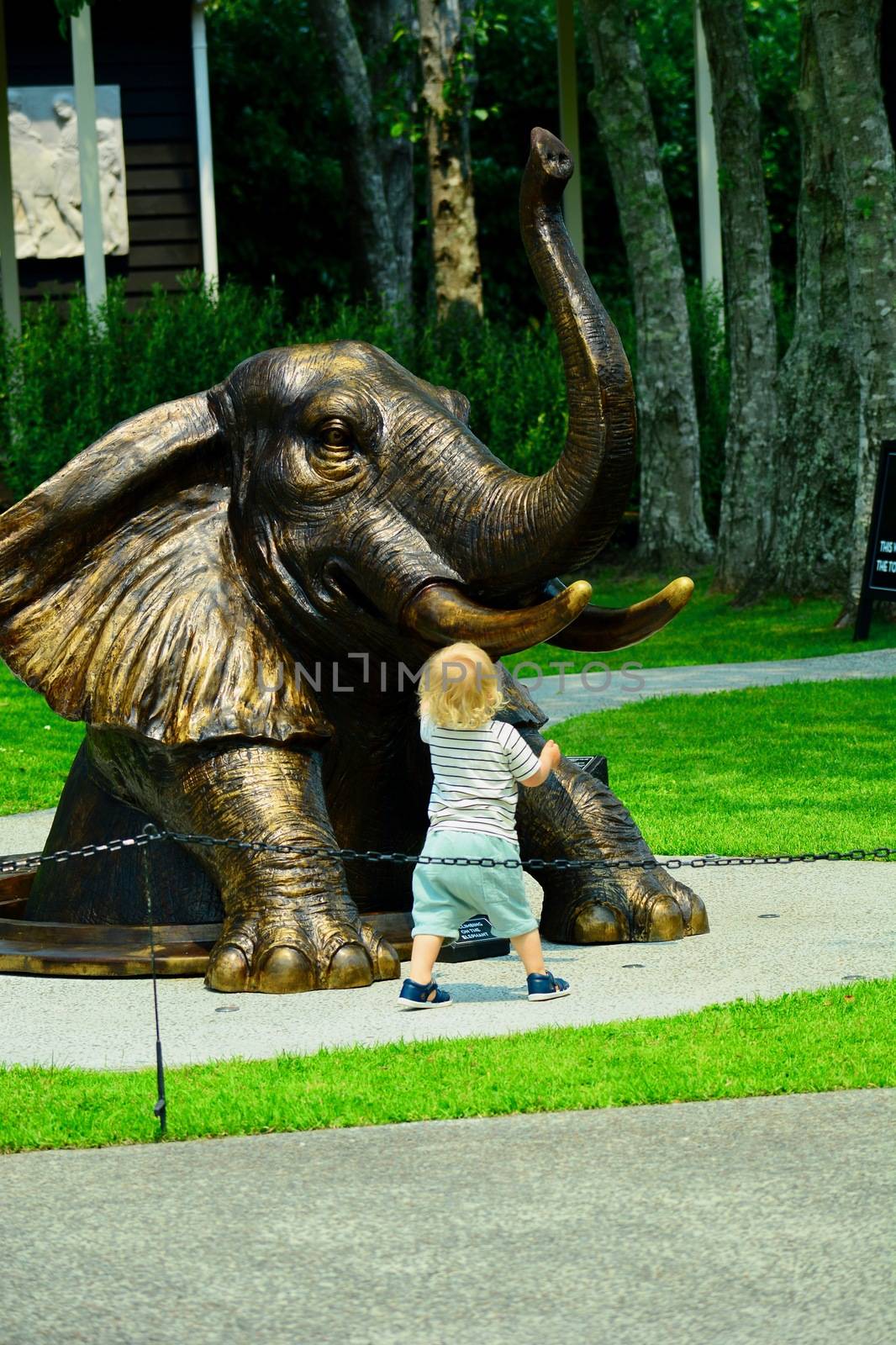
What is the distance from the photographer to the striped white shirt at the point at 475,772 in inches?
241

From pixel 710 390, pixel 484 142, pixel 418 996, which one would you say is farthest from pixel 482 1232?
pixel 484 142

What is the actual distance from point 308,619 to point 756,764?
17.5 ft

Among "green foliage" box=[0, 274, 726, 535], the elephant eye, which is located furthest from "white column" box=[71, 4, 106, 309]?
the elephant eye

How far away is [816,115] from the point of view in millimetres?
18859

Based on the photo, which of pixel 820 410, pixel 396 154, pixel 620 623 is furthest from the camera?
pixel 396 154

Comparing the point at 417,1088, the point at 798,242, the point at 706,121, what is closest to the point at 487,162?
the point at 706,121

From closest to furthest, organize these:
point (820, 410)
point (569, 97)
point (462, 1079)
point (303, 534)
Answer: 1. point (462, 1079)
2. point (303, 534)
3. point (820, 410)
4. point (569, 97)

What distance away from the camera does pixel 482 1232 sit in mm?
3996

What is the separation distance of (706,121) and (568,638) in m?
22.6

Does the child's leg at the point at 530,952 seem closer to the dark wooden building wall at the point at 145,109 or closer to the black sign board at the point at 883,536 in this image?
the black sign board at the point at 883,536

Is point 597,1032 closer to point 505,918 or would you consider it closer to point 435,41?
point 505,918

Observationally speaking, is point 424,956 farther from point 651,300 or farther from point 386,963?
point 651,300

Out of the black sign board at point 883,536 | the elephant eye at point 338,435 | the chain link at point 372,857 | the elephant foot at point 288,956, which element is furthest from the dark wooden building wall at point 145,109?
the elephant foot at point 288,956

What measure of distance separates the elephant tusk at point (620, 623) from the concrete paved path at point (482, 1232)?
1700 millimetres
